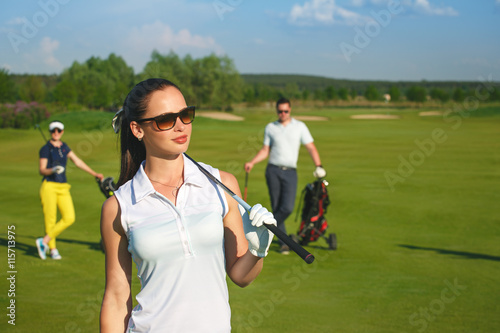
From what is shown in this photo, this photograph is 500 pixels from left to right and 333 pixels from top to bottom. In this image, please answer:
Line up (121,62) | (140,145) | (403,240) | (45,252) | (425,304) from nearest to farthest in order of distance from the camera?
(140,145) → (425,304) → (45,252) → (403,240) → (121,62)

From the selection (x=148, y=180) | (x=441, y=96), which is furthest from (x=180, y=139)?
(x=441, y=96)

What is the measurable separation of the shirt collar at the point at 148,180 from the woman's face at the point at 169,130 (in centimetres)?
12

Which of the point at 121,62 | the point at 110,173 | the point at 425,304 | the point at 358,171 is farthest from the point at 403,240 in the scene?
the point at 121,62

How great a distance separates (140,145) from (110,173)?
2036 centimetres

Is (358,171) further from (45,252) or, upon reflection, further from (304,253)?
(304,253)

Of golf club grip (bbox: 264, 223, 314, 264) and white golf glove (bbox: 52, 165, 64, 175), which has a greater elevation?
golf club grip (bbox: 264, 223, 314, 264)

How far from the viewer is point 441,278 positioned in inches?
336

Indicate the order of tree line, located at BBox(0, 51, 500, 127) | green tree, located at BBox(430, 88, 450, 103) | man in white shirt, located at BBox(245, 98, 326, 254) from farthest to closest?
1. green tree, located at BBox(430, 88, 450, 103)
2. tree line, located at BBox(0, 51, 500, 127)
3. man in white shirt, located at BBox(245, 98, 326, 254)

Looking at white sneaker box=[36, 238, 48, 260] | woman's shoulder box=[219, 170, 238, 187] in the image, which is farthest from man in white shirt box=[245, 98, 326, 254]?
woman's shoulder box=[219, 170, 238, 187]

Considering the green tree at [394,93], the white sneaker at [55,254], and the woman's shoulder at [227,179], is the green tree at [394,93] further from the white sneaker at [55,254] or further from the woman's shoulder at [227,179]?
the woman's shoulder at [227,179]

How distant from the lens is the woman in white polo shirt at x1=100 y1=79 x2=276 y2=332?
2879 mm

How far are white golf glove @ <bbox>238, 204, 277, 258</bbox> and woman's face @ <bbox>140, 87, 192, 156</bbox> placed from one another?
529mm

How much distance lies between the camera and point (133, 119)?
3203 mm

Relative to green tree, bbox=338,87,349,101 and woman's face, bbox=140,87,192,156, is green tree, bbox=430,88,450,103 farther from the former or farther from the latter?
woman's face, bbox=140,87,192,156
